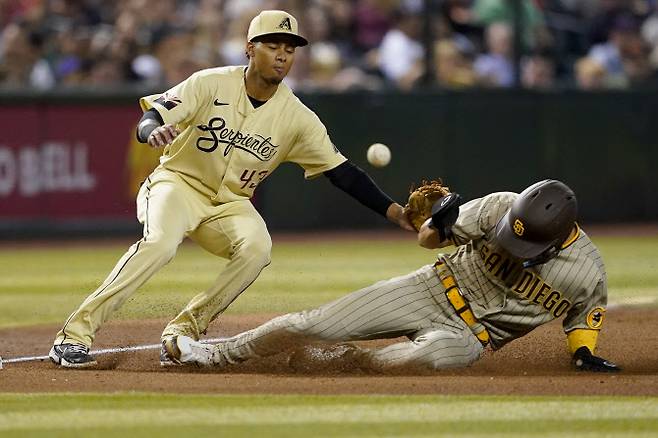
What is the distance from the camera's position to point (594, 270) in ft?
19.6

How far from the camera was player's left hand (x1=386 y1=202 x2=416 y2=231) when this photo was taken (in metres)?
6.40

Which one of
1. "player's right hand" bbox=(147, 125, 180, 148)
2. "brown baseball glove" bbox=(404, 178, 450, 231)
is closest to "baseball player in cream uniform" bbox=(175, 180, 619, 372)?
"brown baseball glove" bbox=(404, 178, 450, 231)

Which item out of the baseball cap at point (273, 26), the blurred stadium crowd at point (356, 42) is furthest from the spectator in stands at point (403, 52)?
the baseball cap at point (273, 26)

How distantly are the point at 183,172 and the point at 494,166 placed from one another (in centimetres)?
809

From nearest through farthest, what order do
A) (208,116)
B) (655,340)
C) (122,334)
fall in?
1. (208,116)
2. (655,340)
3. (122,334)

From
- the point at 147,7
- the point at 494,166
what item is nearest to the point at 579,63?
the point at 494,166

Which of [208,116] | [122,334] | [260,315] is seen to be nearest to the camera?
[208,116]

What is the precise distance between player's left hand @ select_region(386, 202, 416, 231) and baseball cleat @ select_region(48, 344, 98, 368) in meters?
1.68

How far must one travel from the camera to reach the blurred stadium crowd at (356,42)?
13.5 metres

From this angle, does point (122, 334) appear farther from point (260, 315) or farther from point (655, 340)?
point (655, 340)

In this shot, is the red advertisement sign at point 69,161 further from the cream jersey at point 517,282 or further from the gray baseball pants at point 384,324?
the cream jersey at point 517,282

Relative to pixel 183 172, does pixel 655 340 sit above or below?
below

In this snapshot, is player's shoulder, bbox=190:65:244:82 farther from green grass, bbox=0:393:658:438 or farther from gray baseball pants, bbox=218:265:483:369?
green grass, bbox=0:393:658:438

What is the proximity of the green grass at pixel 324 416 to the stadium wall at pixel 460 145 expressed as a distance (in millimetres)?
8624
